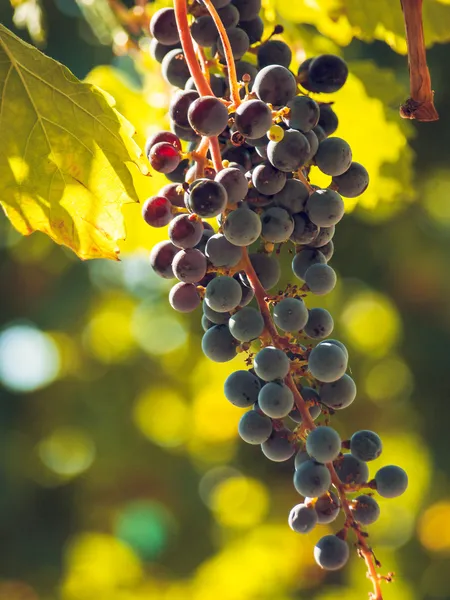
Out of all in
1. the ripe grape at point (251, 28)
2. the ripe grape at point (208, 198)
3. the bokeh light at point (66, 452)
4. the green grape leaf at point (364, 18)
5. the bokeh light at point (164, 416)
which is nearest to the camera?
the ripe grape at point (208, 198)

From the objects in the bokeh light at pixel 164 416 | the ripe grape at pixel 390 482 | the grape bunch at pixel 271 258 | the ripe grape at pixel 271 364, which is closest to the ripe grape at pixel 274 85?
the grape bunch at pixel 271 258

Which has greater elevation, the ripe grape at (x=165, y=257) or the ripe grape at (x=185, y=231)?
the ripe grape at (x=185, y=231)

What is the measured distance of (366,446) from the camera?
131 cm

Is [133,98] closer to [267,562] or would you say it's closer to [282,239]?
[282,239]

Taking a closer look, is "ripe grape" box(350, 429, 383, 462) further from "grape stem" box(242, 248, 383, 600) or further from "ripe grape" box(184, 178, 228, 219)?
"ripe grape" box(184, 178, 228, 219)

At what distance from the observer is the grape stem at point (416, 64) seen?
130 centimetres

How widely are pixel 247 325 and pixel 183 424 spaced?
6034 millimetres

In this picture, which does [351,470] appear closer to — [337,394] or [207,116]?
[337,394]

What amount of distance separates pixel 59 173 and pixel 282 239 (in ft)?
1.66

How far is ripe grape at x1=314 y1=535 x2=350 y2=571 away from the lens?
1.28 meters

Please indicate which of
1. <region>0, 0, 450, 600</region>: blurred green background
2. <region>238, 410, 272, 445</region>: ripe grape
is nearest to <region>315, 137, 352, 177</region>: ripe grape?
<region>238, 410, 272, 445</region>: ripe grape

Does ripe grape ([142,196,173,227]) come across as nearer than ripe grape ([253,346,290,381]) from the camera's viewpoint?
No

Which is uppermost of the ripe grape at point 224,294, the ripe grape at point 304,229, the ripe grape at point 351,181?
the ripe grape at point 351,181

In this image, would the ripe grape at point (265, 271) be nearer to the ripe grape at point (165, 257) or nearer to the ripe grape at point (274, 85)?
the ripe grape at point (165, 257)
